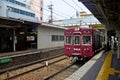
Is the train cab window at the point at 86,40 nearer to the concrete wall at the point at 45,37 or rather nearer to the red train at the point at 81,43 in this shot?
the red train at the point at 81,43

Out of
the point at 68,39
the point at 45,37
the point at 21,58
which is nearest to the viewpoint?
the point at 68,39

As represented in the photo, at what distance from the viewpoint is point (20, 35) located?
26.7 meters

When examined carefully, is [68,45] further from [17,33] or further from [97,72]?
[17,33]

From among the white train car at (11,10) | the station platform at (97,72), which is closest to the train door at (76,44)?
the station platform at (97,72)

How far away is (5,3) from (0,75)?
21.6 metres

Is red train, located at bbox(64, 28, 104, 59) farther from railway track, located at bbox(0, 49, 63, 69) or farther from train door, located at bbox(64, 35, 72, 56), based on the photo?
railway track, located at bbox(0, 49, 63, 69)

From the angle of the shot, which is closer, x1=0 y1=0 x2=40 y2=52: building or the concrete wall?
x1=0 y1=0 x2=40 y2=52: building

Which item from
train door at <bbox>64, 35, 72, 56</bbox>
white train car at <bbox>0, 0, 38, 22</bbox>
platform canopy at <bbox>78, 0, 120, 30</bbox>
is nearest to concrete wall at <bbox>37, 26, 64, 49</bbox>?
white train car at <bbox>0, 0, 38, 22</bbox>

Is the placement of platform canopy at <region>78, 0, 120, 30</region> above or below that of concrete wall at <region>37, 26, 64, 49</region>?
above

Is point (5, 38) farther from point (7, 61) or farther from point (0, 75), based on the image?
point (0, 75)

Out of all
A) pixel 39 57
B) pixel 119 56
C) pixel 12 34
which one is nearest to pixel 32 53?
pixel 39 57

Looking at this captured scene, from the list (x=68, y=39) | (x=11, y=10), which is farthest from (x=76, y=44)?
(x=11, y=10)

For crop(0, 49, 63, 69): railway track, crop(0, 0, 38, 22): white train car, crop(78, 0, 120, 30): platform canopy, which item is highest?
crop(0, 0, 38, 22): white train car

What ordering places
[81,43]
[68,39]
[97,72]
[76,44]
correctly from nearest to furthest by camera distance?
1. [97,72]
2. [81,43]
3. [76,44]
4. [68,39]
